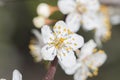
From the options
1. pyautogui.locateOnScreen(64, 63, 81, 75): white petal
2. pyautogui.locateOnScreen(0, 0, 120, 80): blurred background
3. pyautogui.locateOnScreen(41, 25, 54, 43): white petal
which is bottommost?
pyautogui.locateOnScreen(0, 0, 120, 80): blurred background

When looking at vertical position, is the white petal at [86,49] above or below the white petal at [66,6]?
below

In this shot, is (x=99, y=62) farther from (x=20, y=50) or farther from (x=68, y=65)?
(x=20, y=50)

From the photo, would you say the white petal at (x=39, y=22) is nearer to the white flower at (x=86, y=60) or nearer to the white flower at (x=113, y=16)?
the white flower at (x=86, y=60)

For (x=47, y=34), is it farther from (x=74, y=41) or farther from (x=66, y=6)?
(x=66, y=6)

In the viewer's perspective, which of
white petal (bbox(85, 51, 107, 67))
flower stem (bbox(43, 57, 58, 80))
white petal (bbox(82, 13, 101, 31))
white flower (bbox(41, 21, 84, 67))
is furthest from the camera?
white petal (bbox(82, 13, 101, 31))

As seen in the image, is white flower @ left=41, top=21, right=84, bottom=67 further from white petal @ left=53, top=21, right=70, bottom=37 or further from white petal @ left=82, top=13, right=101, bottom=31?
white petal @ left=82, top=13, right=101, bottom=31

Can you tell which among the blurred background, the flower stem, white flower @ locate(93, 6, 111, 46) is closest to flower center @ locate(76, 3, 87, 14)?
white flower @ locate(93, 6, 111, 46)

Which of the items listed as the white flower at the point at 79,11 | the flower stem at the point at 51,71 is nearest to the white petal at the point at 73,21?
the white flower at the point at 79,11

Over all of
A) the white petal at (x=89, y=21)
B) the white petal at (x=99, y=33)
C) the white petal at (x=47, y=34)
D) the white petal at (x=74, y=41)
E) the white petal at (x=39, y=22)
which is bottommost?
the white petal at (x=99, y=33)
